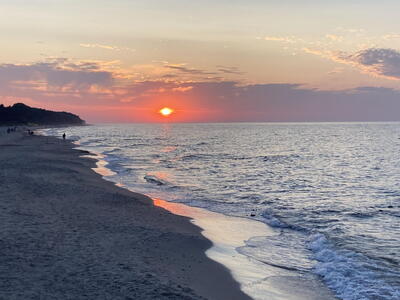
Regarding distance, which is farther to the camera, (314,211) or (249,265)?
(314,211)

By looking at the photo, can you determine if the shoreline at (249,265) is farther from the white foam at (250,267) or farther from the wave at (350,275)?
the wave at (350,275)

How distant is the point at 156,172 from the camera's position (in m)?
42.4

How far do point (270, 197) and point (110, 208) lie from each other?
1266 cm

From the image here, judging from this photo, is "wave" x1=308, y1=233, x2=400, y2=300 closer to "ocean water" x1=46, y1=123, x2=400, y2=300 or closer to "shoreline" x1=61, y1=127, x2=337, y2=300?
"ocean water" x1=46, y1=123, x2=400, y2=300

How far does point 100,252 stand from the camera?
1270 centimetres

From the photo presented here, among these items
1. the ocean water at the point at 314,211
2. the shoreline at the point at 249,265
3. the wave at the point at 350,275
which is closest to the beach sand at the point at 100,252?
the shoreline at the point at 249,265

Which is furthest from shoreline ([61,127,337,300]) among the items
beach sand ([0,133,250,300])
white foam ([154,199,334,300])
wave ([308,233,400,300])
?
wave ([308,233,400,300])

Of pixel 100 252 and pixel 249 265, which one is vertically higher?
pixel 100 252

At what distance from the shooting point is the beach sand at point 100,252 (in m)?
9.76

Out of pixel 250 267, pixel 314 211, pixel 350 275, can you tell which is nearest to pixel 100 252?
pixel 250 267

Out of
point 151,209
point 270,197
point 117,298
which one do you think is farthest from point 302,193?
point 117,298

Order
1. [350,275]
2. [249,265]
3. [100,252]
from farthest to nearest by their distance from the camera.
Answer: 1. [249,265]
2. [100,252]
3. [350,275]

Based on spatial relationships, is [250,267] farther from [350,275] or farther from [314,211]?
[314,211]

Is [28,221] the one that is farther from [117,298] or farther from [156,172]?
[156,172]
